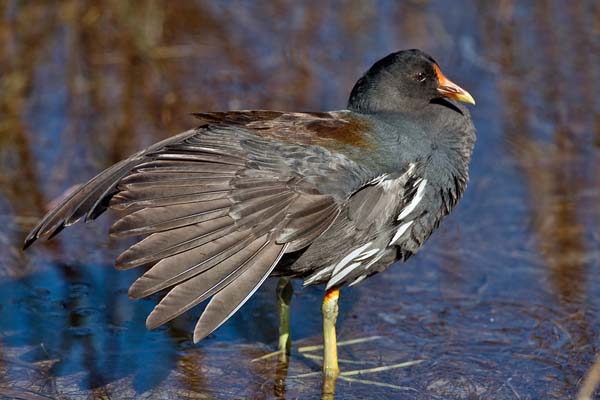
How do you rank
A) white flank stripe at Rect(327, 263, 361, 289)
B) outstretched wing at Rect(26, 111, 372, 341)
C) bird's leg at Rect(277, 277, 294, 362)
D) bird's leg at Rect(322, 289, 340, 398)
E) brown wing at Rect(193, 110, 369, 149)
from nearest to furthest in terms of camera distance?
1. outstretched wing at Rect(26, 111, 372, 341)
2. brown wing at Rect(193, 110, 369, 149)
3. white flank stripe at Rect(327, 263, 361, 289)
4. bird's leg at Rect(322, 289, 340, 398)
5. bird's leg at Rect(277, 277, 294, 362)

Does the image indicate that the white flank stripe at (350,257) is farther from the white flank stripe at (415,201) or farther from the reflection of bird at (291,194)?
the white flank stripe at (415,201)

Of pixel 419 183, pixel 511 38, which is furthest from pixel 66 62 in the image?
pixel 419 183

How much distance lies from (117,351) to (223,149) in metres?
1.22

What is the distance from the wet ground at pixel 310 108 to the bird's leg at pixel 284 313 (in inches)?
4.7

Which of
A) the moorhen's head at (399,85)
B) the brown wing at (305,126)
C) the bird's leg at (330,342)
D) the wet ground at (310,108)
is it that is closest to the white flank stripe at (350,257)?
the bird's leg at (330,342)

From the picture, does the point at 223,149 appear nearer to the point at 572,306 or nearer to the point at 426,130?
the point at 426,130

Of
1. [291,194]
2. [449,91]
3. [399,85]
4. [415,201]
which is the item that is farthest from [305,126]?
[449,91]

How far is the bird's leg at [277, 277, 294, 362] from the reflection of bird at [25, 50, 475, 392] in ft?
0.97

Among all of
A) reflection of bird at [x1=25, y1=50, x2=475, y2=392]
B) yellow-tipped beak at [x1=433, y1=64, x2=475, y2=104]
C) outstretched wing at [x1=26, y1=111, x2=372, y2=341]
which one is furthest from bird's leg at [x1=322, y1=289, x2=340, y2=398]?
yellow-tipped beak at [x1=433, y1=64, x2=475, y2=104]

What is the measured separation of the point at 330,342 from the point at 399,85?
1.30m

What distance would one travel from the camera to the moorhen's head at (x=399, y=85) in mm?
5438

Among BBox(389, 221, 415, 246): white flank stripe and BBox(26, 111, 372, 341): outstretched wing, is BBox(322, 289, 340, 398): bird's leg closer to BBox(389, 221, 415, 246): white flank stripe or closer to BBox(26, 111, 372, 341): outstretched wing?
BBox(389, 221, 415, 246): white flank stripe

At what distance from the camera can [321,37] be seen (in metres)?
9.11

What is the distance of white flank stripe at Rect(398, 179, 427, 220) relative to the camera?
16.2 ft
